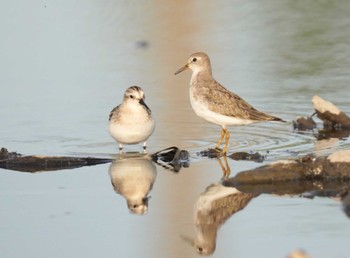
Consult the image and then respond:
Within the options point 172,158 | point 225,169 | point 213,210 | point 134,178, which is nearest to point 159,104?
point 172,158

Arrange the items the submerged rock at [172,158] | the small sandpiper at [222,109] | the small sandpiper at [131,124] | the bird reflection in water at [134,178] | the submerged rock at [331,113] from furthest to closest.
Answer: the submerged rock at [331,113]
the small sandpiper at [222,109]
the small sandpiper at [131,124]
the submerged rock at [172,158]
the bird reflection in water at [134,178]

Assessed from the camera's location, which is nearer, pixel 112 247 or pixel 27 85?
pixel 112 247

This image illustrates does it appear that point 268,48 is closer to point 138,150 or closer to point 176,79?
point 176,79

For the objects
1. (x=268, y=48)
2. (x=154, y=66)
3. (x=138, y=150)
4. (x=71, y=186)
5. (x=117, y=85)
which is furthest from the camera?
(x=268, y=48)

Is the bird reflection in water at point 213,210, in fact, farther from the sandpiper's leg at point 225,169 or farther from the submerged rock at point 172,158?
the submerged rock at point 172,158

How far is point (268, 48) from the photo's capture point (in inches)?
750

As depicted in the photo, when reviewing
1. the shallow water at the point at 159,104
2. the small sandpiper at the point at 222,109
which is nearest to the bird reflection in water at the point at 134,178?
the shallow water at the point at 159,104

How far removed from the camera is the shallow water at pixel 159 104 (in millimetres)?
9094

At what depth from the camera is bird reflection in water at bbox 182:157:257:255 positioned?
8.82 meters

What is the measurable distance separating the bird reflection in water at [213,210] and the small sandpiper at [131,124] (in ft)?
6.77

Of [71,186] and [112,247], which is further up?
[71,186]

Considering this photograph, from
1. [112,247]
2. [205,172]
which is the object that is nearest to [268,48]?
[205,172]

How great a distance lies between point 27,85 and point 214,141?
4297mm

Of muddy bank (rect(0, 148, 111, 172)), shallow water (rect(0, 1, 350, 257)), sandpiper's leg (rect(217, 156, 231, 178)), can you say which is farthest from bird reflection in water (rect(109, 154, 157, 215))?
sandpiper's leg (rect(217, 156, 231, 178))
